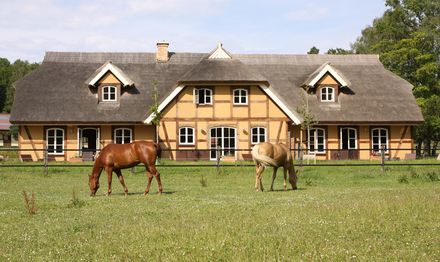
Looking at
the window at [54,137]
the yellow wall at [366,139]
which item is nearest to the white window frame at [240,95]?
the yellow wall at [366,139]

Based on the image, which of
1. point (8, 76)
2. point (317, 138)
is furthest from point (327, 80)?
point (8, 76)

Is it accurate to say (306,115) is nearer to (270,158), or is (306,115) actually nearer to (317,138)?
(317,138)

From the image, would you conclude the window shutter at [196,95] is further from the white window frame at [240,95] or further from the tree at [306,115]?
the tree at [306,115]

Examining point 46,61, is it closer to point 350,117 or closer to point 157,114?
point 157,114

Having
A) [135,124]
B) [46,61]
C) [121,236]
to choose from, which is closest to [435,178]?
[121,236]

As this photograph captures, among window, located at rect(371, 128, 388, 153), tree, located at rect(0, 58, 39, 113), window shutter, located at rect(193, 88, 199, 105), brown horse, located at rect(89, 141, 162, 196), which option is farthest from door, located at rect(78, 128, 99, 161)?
tree, located at rect(0, 58, 39, 113)

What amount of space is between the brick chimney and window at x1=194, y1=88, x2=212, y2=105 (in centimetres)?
605

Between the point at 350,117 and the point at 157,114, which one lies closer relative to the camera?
the point at 157,114

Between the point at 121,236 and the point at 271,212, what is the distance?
12.1 feet

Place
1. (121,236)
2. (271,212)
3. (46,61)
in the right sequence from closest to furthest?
1. (121,236)
2. (271,212)
3. (46,61)

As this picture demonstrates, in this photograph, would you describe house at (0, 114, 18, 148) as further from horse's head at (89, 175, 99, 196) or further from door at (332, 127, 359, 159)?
horse's head at (89, 175, 99, 196)

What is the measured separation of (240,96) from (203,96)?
223cm

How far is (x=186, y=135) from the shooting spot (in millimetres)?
36875

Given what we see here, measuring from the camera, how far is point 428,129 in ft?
165
